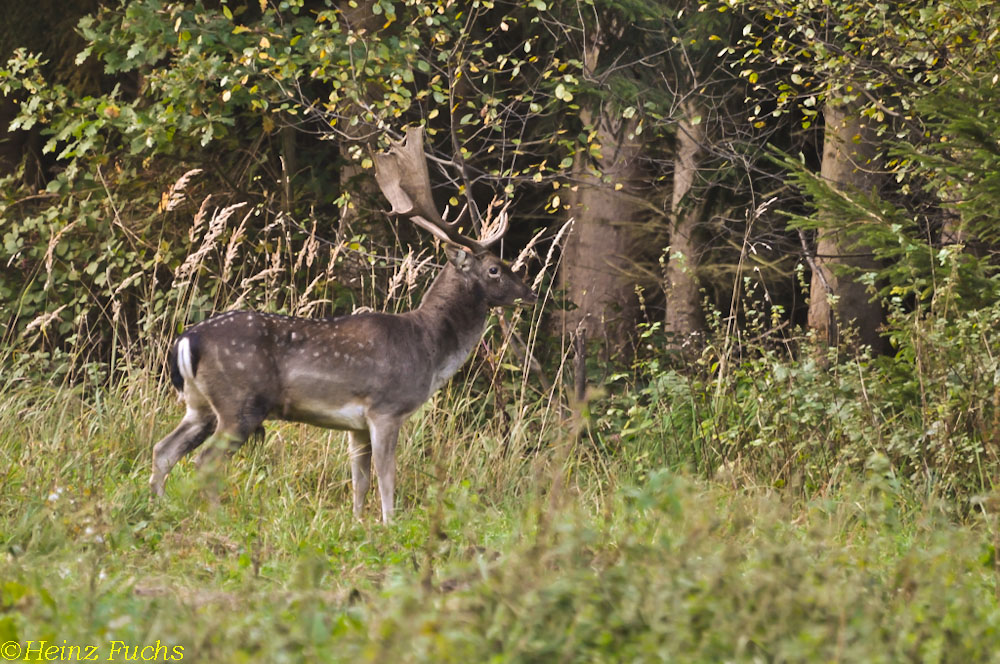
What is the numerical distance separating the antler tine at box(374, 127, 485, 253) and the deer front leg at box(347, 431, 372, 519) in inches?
53.6

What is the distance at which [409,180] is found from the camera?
26.9ft

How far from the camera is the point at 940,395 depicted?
22.9 feet

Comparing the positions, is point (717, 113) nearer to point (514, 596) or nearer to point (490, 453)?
point (490, 453)

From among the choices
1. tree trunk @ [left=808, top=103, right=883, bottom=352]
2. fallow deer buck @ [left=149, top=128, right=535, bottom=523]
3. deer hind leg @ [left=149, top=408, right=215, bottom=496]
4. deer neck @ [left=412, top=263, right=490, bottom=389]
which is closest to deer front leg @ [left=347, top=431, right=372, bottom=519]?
fallow deer buck @ [left=149, top=128, right=535, bottom=523]

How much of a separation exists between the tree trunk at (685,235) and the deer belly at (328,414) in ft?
12.0

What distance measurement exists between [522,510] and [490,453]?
123 cm

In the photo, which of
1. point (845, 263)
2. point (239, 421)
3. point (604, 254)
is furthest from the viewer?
point (604, 254)

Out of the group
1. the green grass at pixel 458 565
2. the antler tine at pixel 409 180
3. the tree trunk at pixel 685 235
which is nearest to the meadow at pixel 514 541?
the green grass at pixel 458 565

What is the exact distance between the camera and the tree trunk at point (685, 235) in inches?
434

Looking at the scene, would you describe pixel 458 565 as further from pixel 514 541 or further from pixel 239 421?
pixel 239 421

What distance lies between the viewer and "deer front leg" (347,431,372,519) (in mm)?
7258

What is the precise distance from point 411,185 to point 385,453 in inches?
73.9

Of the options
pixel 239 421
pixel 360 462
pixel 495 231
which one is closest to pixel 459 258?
pixel 495 231

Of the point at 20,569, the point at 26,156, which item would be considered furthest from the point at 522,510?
the point at 26,156
